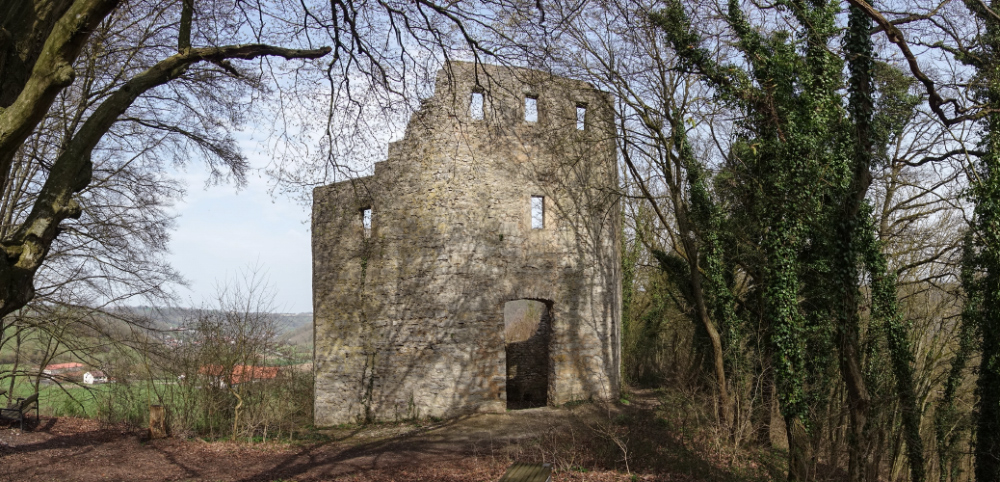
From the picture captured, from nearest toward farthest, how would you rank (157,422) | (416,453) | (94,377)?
(416,453) → (157,422) → (94,377)

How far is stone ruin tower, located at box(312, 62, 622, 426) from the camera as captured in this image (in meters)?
12.0

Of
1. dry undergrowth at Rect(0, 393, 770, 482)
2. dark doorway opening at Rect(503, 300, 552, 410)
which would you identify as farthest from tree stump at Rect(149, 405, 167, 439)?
dark doorway opening at Rect(503, 300, 552, 410)

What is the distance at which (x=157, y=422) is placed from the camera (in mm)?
10992

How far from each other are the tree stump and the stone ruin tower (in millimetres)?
2800

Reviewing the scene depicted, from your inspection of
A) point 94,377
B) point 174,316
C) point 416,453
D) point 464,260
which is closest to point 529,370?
point 464,260

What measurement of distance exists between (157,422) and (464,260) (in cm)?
612

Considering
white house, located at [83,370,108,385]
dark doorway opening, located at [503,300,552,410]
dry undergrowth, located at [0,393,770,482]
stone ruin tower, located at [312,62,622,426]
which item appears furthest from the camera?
dark doorway opening, located at [503,300,552,410]

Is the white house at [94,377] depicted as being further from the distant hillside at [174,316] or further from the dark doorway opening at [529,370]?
the dark doorway opening at [529,370]

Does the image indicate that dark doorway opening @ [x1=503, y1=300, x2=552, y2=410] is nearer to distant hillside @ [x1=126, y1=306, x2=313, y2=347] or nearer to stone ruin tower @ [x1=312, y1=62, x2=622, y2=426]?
stone ruin tower @ [x1=312, y1=62, x2=622, y2=426]

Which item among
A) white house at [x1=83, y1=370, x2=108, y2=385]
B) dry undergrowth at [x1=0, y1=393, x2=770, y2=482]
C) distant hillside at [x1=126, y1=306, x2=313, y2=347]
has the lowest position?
dry undergrowth at [x1=0, y1=393, x2=770, y2=482]

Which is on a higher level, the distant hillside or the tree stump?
the distant hillside

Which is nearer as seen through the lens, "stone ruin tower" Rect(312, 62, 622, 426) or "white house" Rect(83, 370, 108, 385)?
"white house" Rect(83, 370, 108, 385)

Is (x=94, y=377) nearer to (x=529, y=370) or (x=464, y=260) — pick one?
(x=464, y=260)

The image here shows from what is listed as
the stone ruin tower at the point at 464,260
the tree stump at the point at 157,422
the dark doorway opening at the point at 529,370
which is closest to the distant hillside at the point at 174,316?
the stone ruin tower at the point at 464,260
